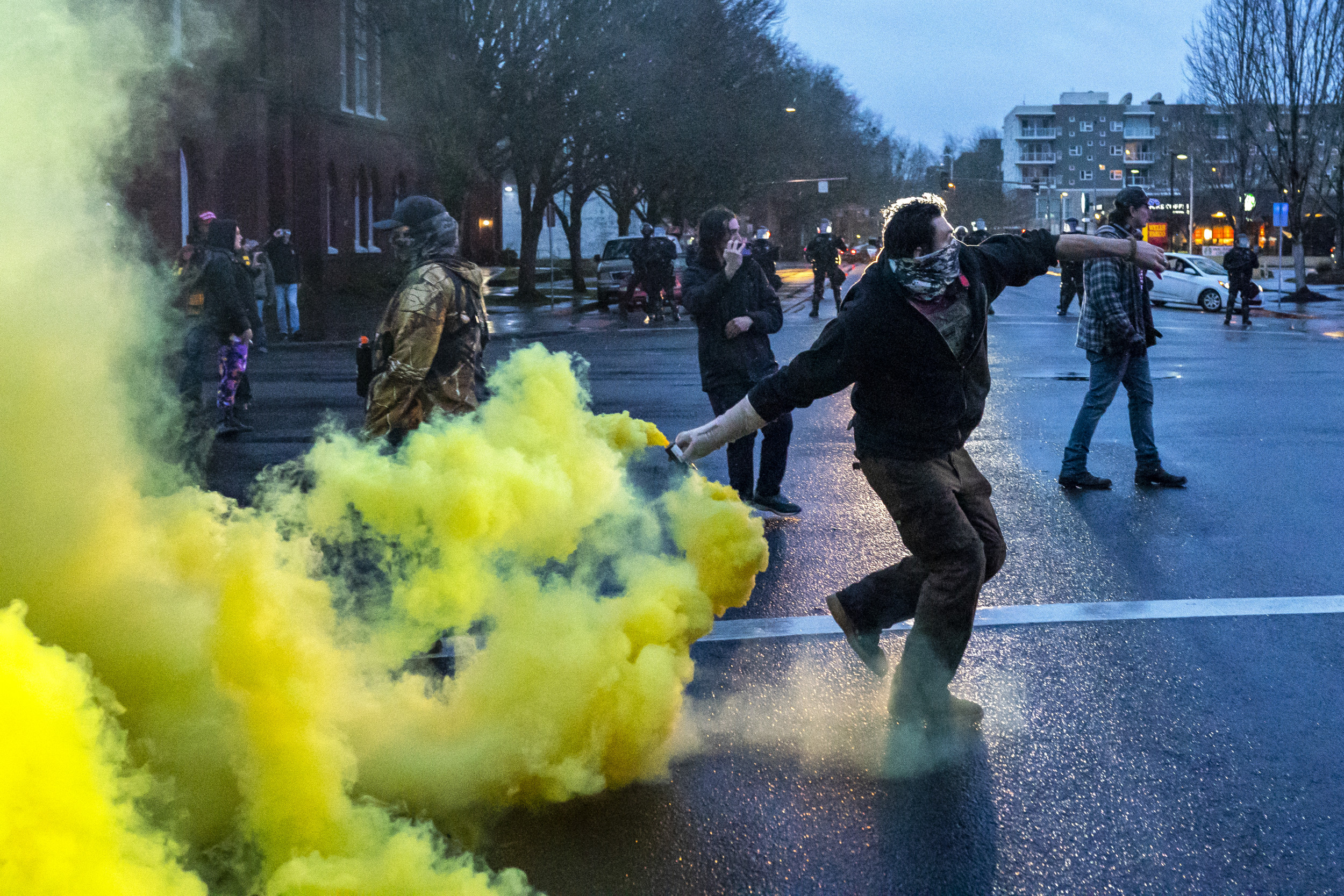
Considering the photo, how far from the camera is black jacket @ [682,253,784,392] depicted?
7293 millimetres

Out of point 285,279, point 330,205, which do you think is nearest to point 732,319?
point 285,279

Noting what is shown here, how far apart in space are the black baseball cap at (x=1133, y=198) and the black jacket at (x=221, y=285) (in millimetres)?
6783

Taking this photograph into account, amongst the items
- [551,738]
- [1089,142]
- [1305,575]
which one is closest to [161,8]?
[551,738]

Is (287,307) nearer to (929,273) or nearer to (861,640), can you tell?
(861,640)

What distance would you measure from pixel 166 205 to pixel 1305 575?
2375 centimetres

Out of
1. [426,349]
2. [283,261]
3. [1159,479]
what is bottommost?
[1159,479]

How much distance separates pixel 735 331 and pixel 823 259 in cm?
2043

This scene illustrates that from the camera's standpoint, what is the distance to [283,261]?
2061 cm

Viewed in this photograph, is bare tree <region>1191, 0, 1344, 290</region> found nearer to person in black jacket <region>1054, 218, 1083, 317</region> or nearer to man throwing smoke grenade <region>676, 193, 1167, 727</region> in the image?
person in black jacket <region>1054, 218, 1083, 317</region>

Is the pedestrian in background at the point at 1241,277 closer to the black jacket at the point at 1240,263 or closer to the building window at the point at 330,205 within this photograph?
the black jacket at the point at 1240,263

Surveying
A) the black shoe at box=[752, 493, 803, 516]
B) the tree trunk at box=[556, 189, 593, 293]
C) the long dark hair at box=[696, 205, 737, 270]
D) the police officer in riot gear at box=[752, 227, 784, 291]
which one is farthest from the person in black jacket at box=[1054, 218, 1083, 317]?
the long dark hair at box=[696, 205, 737, 270]

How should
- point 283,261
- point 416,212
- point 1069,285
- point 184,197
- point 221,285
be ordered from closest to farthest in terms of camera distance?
point 416,212 < point 221,285 < point 283,261 < point 184,197 < point 1069,285

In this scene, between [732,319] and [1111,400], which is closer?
[732,319]

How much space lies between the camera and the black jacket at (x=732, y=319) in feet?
23.9
